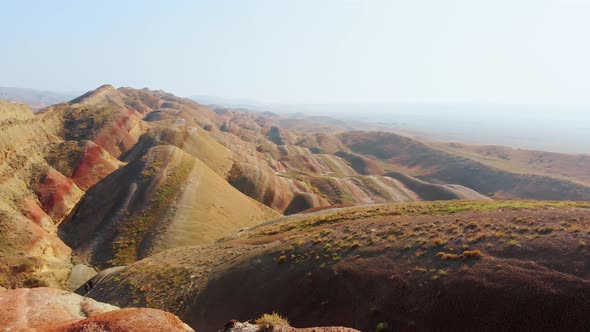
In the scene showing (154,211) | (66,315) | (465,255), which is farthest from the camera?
(154,211)

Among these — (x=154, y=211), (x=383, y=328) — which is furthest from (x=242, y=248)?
(x=154, y=211)

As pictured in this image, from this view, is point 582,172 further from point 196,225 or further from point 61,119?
point 61,119

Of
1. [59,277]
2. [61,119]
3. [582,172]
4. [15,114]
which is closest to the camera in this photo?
[59,277]

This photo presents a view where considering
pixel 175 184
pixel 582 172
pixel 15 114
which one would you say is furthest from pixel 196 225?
pixel 582 172

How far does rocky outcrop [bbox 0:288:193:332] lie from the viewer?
45.4 feet

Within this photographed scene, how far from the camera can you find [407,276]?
19594 mm

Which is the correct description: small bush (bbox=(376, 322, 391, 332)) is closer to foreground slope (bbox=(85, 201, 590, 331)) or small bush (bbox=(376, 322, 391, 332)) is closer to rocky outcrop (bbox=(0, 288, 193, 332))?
foreground slope (bbox=(85, 201, 590, 331))

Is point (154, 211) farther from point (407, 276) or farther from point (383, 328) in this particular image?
Answer: point (383, 328)

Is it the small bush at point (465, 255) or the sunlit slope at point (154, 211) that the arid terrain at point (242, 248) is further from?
the sunlit slope at point (154, 211)

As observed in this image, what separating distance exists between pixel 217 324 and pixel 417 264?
46.0ft

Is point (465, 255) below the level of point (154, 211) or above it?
above

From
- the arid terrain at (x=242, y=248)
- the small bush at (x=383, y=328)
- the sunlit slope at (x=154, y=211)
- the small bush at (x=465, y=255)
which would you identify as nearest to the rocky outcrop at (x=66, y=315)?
the arid terrain at (x=242, y=248)

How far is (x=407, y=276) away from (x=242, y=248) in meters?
18.8

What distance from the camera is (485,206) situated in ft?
102
